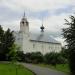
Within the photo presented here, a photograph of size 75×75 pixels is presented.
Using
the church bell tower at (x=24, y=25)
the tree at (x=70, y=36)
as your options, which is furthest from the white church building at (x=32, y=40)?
the tree at (x=70, y=36)

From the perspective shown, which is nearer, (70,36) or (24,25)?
(70,36)

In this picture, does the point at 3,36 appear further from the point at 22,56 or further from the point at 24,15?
the point at 24,15

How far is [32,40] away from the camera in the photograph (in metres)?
112

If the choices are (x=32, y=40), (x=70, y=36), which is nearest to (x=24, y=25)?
(x=32, y=40)

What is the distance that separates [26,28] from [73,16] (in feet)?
265

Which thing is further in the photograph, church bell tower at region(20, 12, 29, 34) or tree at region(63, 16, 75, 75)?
church bell tower at region(20, 12, 29, 34)

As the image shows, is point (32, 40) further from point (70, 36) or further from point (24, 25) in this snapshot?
point (70, 36)

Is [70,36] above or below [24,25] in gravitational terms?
below

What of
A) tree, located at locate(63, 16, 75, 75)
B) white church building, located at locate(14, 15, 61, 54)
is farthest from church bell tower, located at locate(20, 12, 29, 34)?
tree, located at locate(63, 16, 75, 75)

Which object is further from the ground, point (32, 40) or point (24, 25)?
point (24, 25)

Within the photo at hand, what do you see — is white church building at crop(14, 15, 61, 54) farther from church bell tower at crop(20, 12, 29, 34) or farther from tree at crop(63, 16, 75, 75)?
tree at crop(63, 16, 75, 75)

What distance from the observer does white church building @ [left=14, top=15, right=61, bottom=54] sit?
107812mm

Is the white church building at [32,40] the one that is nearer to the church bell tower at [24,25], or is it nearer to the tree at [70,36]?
the church bell tower at [24,25]

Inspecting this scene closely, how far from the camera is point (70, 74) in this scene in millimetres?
30500
